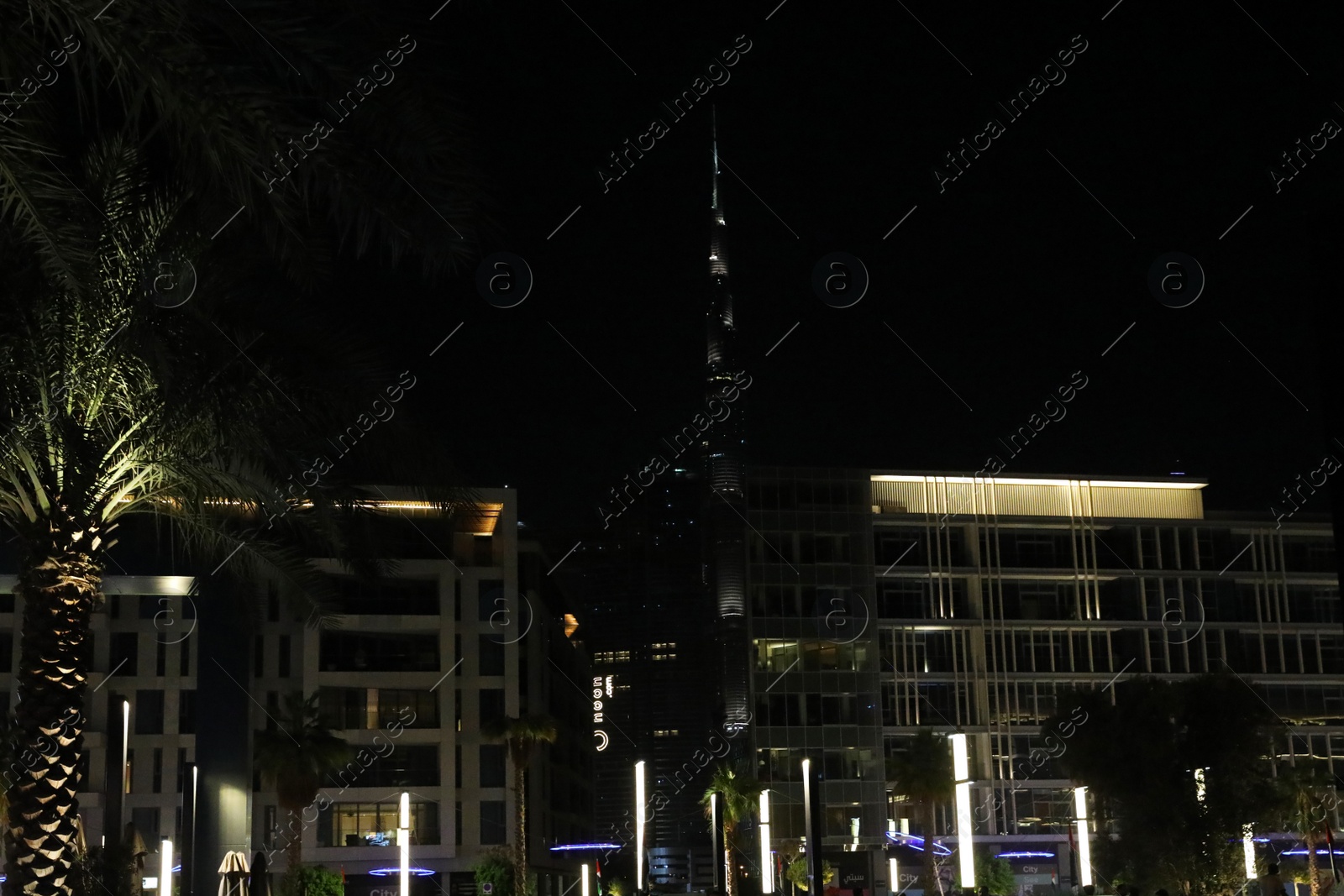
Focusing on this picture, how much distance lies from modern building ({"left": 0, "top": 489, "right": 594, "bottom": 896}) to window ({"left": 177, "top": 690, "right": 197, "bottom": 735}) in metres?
0.08

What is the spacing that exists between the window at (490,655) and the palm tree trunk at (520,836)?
5.36m

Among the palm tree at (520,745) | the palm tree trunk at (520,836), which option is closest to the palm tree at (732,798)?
the palm tree at (520,745)

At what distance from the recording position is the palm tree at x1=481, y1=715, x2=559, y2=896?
67.6m

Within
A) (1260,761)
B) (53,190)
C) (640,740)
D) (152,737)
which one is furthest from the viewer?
(640,740)

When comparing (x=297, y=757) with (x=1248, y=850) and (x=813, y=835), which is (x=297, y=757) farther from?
(x=813, y=835)

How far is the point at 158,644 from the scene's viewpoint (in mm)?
70375

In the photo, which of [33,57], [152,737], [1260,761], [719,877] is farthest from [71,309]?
[152,737]

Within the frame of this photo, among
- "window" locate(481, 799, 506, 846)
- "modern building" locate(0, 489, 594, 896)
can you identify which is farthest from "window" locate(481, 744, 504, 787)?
"window" locate(481, 799, 506, 846)

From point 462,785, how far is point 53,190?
213 feet

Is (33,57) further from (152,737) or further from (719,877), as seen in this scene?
(152,737)

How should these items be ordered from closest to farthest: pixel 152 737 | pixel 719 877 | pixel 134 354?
pixel 134 354
pixel 719 877
pixel 152 737

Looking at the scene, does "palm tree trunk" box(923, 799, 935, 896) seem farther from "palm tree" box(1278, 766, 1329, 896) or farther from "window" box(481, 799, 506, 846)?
"window" box(481, 799, 506, 846)

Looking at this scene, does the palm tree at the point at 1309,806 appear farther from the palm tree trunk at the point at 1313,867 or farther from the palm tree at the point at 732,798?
the palm tree at the point at 732,798

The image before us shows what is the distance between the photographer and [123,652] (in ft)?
230
